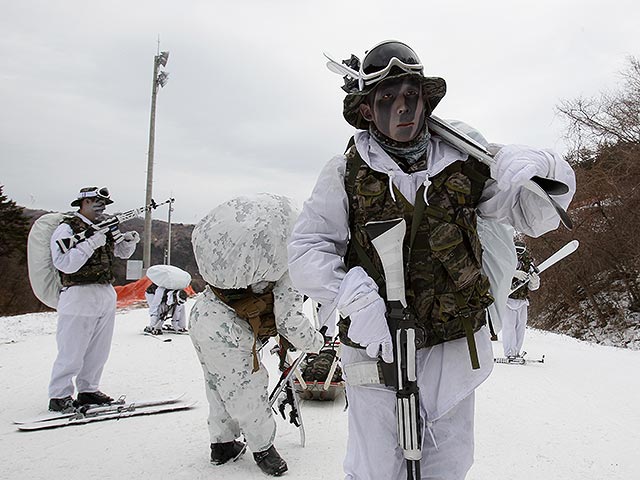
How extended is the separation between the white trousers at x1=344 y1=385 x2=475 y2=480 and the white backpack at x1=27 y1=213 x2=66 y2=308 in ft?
14.3

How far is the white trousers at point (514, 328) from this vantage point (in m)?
8.49

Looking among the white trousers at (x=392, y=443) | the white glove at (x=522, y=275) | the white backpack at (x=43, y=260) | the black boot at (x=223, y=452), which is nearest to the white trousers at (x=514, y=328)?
the white glove at (x=522, y=275)

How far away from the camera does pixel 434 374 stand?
217 centimetres

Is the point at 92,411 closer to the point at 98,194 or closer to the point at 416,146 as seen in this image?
the point at 98,194

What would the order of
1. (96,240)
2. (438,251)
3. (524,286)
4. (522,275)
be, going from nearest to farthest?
1. (438,251)
2. (96,240)
3. (522,275)
4. (524,286)

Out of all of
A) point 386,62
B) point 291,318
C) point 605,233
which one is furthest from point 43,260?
point 605,233

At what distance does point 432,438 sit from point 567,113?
808 inches

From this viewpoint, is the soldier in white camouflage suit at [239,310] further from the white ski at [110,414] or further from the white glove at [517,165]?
the white glove at [517,165]

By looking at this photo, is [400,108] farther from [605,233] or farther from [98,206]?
[605,233]

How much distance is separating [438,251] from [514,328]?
706cm

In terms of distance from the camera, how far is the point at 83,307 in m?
5.26

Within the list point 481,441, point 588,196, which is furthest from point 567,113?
point 481,441

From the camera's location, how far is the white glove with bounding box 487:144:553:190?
1954 millimetres

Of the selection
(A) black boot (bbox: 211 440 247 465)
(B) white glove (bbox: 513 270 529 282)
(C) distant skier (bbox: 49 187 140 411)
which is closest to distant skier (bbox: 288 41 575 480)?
(A) black boot (bbox: 211 440 247 465)
